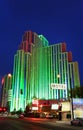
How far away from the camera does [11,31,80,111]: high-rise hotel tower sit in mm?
153363

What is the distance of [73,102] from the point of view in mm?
43656

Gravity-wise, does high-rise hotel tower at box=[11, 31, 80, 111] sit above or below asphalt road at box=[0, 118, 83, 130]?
above

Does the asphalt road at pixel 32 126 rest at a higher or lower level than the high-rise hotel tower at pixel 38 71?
lower

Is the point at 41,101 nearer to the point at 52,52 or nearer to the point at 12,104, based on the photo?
the point at 52,52

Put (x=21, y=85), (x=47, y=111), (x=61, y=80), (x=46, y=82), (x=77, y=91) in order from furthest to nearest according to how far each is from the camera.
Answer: (x=21, y=85), (x=46, y=82), (x=61, y=80), (x=47, y=111), (x=77, y=91)

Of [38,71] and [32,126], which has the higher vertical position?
[38,71]

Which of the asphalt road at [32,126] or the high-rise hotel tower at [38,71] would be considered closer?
the asphalt road at [32,126]

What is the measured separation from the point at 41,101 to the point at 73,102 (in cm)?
9514

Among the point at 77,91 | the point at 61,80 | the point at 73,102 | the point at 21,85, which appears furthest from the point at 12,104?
the point at 73,102

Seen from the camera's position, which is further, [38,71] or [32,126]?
[38,71]

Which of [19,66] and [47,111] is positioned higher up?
[19,66]

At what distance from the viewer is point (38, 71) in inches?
6634

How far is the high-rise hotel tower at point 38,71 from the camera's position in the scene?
15336 cm

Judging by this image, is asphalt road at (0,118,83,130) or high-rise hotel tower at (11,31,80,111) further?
high-rise hotel tower at (11,31,80,111)
